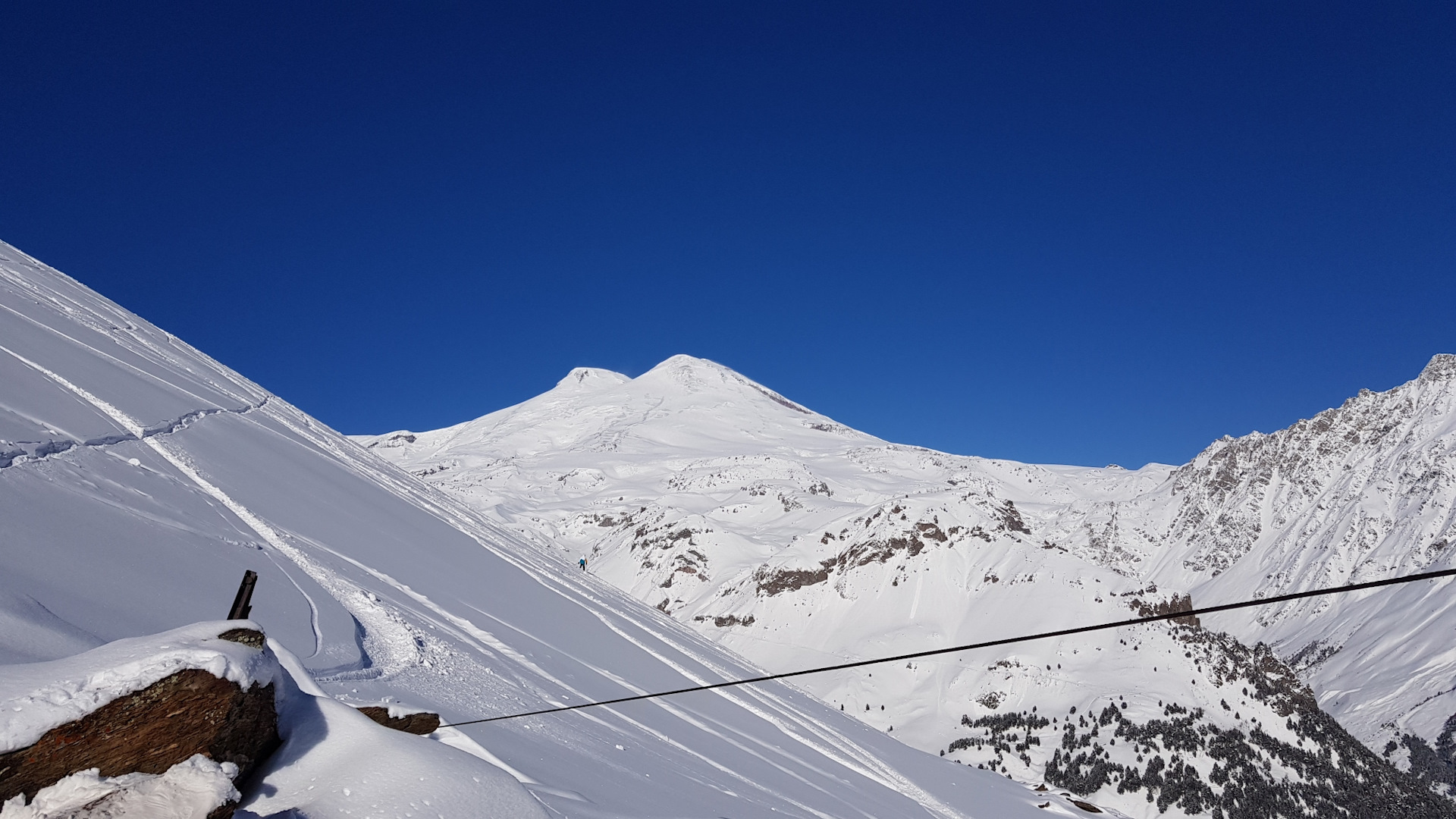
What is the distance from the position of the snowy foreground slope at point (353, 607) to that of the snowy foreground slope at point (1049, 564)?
16935 mm

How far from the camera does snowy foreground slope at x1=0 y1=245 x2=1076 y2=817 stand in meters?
5.47

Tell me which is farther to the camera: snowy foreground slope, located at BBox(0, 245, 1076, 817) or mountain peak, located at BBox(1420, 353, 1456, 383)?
mountain peak, located at BBox(1420, 353, 1456, 383)

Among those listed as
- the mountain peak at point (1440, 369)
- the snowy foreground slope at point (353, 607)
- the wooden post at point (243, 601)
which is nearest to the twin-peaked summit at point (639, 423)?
the mountain peak at point (1440, 369)

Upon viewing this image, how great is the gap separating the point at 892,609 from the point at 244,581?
188 ft

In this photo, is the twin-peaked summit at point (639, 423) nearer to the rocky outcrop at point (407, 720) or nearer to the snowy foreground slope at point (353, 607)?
the snowy foreground slope at point (353, 607)

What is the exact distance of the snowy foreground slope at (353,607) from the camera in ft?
18.0

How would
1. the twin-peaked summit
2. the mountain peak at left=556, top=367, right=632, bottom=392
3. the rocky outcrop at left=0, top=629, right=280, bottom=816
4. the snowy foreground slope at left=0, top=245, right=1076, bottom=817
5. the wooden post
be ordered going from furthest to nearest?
1. the mountain peak at left=556, top=367, right=632, bottom=392
2. the twin-peaked summit
3. the snowy foreground slope at left=0, top=245, right=1076, bottom=817
4. the wooden post
5. the rocky outcrop at left=0, top=629, right=280, bottom=816

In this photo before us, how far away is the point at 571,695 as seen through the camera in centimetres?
971

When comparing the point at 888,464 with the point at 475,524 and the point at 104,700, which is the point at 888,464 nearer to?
the point at 475,524

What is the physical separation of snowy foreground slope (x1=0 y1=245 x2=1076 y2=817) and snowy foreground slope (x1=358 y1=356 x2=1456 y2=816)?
55.6ft

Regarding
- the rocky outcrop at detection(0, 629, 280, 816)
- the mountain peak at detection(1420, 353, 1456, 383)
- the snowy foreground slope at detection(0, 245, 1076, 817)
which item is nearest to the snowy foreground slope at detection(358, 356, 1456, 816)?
the mountain peak at detection(1420, 353, 1456, 383)

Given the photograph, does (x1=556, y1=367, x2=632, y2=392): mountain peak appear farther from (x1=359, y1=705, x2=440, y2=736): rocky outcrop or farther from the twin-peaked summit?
(x1=359, y1=705, x2=440, y2=736): rocky outcrop

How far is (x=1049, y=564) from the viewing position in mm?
54625

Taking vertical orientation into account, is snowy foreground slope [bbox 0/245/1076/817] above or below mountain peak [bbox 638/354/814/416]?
below
